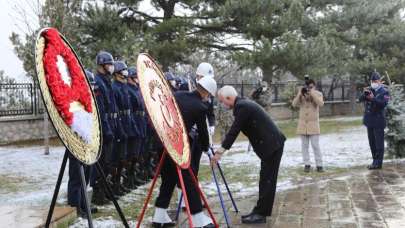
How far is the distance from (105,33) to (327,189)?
1189cm

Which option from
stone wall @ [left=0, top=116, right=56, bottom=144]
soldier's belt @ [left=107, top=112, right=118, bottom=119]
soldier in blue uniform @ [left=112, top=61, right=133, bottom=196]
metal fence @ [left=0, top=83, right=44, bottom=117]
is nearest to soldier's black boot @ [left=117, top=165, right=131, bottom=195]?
soldier in blue uniform @ [left=112, top=61, right=133, bottom=196]

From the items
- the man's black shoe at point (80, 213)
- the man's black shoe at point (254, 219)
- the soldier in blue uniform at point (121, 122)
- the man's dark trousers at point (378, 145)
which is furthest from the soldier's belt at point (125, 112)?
the man's dark trousers at point (378, 145)

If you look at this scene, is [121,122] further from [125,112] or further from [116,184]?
[116,184]

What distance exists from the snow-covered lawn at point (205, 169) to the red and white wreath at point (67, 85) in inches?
80.1

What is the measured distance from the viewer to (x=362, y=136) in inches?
727

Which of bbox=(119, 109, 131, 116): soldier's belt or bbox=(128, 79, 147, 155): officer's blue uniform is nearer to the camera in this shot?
bbox=(119, 109, 131, 116): soldier's belt

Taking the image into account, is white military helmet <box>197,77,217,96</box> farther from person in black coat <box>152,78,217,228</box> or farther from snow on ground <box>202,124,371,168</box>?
snow on ground <box>202,124,371,168</box>

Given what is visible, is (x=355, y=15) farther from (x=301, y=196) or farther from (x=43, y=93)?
(x=43, y=93)

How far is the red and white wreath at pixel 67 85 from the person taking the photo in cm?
419

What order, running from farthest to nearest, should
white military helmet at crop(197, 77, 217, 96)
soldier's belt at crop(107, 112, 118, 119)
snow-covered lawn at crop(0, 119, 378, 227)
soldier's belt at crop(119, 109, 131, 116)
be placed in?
snow-covered lawn at crop(0, 119, 378, 227)
soldier's belt at crop(119, 109, 131, 116)
soldier's belt at crop(107, 112, 118, 119)
white military helmet at crop(197, 77, 217, 96)

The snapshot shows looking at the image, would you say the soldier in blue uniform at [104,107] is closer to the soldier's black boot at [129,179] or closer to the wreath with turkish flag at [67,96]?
the soldier's black boot at [129,179]

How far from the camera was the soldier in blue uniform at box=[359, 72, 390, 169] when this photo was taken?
10.7 metres

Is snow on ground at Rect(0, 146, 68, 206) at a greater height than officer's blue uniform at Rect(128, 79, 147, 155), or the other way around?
officer's blue uniform at Rect(128, 79, 147, 155)

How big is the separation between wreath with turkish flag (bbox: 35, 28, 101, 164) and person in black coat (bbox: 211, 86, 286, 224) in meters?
2.24
